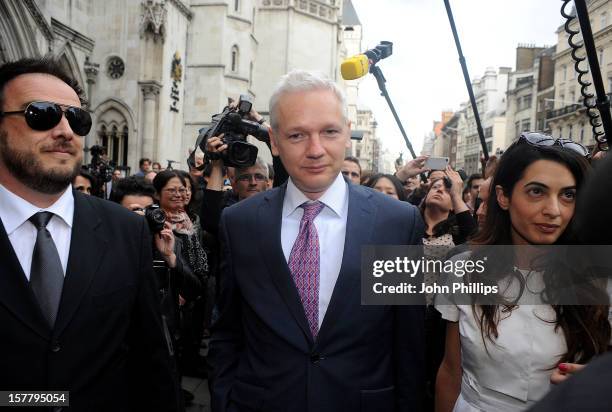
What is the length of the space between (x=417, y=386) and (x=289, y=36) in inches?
1387

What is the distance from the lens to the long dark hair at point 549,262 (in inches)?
69.0

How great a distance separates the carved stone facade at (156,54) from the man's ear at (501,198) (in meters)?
13.9

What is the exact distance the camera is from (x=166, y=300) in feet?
11.0

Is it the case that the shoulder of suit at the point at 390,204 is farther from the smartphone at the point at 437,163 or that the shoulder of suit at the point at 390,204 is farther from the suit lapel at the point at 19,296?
the smartphone at the point at 437,163

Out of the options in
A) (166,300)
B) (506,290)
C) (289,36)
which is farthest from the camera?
(289,36)

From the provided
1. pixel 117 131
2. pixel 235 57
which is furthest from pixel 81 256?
pixel 235 57

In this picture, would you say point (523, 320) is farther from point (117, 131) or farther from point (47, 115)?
point (117, 131)

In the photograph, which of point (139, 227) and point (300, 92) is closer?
point (300, 92)

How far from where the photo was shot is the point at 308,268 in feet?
6.21

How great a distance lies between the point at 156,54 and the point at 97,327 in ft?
74.6

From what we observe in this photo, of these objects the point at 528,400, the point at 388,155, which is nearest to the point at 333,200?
the point at 528,400

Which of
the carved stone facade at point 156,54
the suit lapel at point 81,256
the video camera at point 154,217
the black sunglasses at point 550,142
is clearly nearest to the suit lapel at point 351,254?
the black sunglasses at point 550,142

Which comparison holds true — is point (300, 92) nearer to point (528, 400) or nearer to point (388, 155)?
point (528, 400)

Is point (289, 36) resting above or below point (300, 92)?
above
